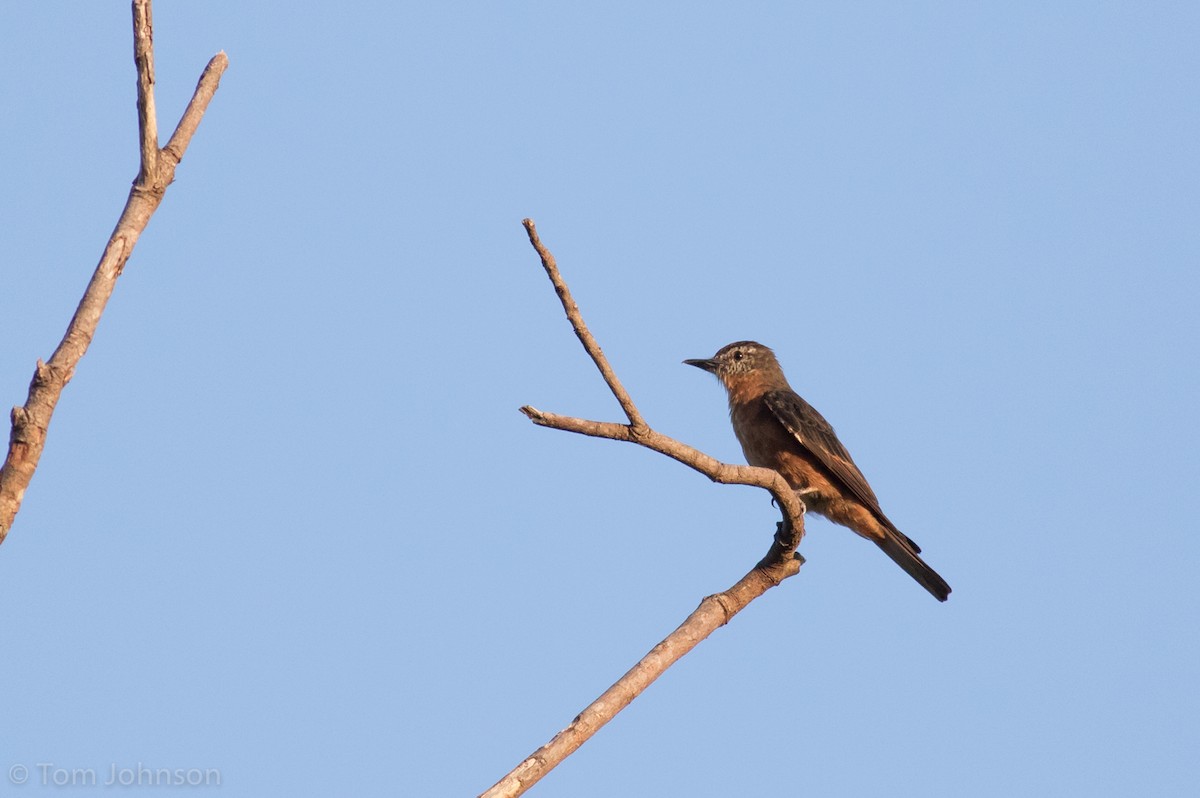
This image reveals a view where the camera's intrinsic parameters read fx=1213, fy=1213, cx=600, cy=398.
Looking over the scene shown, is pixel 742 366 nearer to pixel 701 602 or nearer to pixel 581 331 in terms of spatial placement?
pixel 701 602

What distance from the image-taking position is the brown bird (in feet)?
31.1

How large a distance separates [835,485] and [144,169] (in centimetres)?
657

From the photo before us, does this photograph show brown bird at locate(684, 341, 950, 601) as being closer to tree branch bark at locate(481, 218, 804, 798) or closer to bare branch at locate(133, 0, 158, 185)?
tree branch bark at locate(481, 218, 804, 798)

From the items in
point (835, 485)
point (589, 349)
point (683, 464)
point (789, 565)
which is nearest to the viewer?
point (589, 349)

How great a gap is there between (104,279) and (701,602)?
366 centimetres

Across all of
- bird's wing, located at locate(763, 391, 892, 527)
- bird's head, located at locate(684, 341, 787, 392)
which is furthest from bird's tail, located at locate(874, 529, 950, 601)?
bird's head, located at locate(684, 341, 787, 392)

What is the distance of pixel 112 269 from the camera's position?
4.01 meters

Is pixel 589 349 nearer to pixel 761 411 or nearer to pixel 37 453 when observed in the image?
pixel 37 453

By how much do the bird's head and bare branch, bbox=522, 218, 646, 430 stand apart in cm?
580

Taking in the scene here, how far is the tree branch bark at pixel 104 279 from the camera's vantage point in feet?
12.6

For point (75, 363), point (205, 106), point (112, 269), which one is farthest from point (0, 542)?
point (205, 106)

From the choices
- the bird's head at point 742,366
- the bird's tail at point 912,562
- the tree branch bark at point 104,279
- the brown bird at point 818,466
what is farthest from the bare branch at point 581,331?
the bird's head at point 742,366

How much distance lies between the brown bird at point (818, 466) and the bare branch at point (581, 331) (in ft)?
14.7

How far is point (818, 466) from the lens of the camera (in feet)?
31.8
